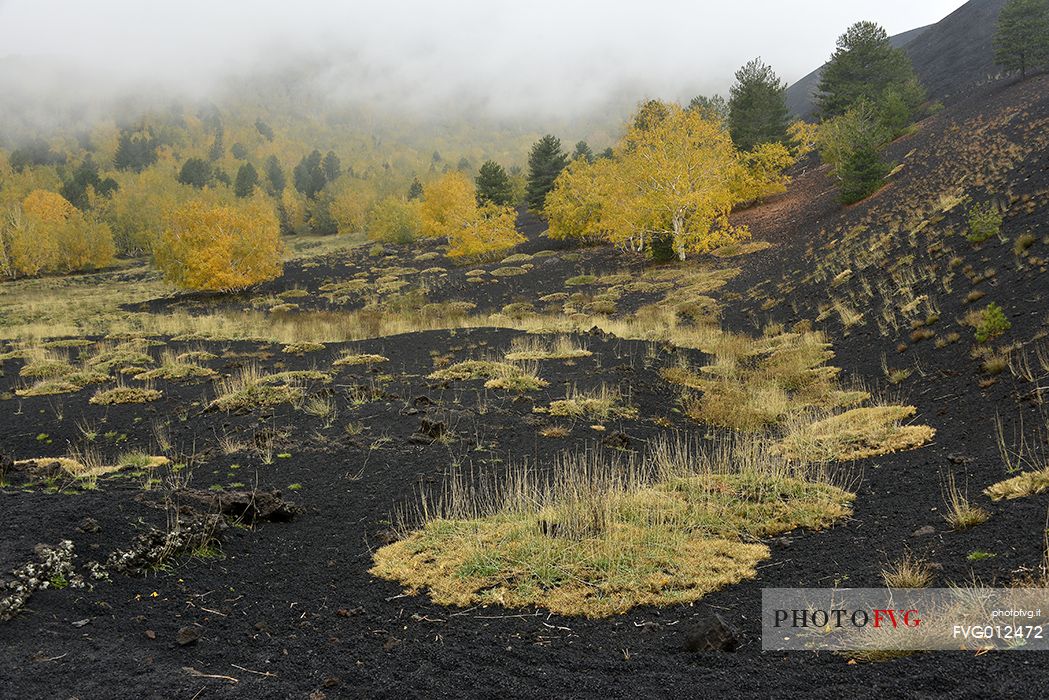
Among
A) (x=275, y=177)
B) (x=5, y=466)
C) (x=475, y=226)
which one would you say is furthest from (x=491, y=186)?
(x=275, y=177)

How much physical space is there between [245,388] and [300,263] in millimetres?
51944

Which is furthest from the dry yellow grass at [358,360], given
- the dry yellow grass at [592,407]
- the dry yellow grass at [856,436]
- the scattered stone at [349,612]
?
the scattered stone at [349,612]

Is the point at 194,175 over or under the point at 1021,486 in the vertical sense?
over

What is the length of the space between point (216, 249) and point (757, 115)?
42.4m

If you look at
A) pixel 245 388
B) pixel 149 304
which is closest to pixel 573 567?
pixel 245 388

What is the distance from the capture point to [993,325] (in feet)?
34.8

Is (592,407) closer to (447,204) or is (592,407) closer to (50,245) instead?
(447,204)

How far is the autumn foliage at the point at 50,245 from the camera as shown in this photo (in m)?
63.1

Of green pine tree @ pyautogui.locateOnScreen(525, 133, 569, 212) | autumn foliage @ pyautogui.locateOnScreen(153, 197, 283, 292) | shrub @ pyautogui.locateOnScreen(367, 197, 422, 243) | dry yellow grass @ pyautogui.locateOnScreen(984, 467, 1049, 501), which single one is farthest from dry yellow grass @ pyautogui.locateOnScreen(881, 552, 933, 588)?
shrub @ pyautogui.locateOnScreen(367, 197, 422, 243)

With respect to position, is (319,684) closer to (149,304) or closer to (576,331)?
(576,331)

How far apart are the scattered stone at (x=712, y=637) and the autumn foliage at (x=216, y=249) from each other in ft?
135

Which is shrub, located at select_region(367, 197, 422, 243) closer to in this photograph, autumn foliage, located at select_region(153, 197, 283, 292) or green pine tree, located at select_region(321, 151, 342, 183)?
autumn foliage, located at select_region(153, 197, 283, 292)

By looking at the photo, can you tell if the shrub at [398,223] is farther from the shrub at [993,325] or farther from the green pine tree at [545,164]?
the shrub at [993,325]

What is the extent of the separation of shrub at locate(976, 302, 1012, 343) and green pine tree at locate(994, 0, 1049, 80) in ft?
151
